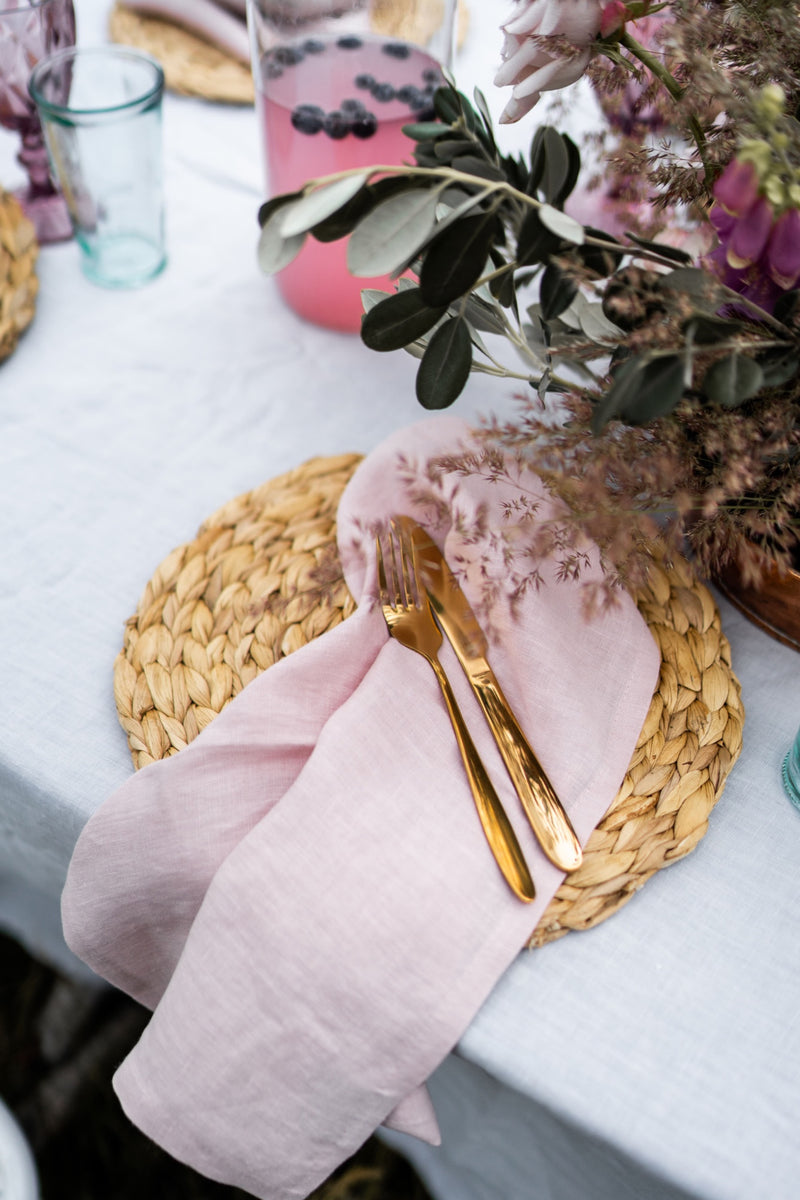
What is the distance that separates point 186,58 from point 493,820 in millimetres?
782

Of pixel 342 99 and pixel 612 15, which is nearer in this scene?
pixel 612 15

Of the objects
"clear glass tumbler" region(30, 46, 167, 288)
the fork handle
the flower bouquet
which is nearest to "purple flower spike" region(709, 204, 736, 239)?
the flower bouquet

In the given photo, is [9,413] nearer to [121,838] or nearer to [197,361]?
[197,361]

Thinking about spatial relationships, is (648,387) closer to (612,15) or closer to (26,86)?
(612,15)

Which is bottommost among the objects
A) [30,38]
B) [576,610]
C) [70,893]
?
[70,893]

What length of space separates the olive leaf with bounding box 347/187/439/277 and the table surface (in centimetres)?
25

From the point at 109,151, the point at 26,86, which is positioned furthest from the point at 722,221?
the point at 26,86

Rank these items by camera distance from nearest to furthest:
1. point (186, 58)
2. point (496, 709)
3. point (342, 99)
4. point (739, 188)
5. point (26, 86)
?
A: point (739, 188) → point (496, 709) → point (342, 99) → point (26, 86) → point (186, 58)

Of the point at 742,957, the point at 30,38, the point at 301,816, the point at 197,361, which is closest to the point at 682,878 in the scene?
the point at 742,957

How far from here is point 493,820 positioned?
384mm

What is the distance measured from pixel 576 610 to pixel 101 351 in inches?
15.6

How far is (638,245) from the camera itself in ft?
1.22

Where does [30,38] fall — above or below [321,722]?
above

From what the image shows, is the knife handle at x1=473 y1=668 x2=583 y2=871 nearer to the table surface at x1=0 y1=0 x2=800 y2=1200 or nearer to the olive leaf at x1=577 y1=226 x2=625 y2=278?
the table surface at x1=0 y1=0 x2=800 y2=1200
